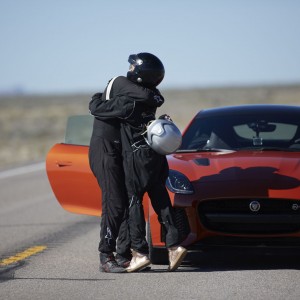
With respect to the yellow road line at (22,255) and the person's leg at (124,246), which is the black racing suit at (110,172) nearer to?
the person's leg at (124,246)

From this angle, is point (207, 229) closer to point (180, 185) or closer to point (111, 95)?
point (180, 185)

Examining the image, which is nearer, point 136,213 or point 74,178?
point 136,213

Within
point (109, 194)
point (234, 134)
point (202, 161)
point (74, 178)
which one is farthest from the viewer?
point (234, 134)

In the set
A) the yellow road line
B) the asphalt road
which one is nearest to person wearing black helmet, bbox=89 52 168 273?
the asphalt road

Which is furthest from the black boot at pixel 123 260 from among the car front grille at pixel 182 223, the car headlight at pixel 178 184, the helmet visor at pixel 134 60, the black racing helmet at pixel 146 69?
the helmet visor at pixel 134 60

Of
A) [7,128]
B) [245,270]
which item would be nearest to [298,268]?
[245,270]

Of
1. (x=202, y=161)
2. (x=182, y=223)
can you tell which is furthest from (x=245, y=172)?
(x=182, y=223)

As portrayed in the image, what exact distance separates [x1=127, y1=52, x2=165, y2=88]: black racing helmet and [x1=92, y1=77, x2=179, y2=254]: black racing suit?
0.06 meters

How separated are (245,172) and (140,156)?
0.88m

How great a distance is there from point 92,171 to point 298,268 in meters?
1.84

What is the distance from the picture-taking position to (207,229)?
25.9 ft

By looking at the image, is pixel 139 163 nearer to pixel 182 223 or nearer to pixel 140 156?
pixel 140 156

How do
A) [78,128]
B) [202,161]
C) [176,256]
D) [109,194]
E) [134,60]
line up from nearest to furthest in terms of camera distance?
1. [176,256]
2. [134,60]
3. [109,194]
4. [202,161]
5. [78,128]

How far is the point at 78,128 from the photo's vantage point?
32.0ft
